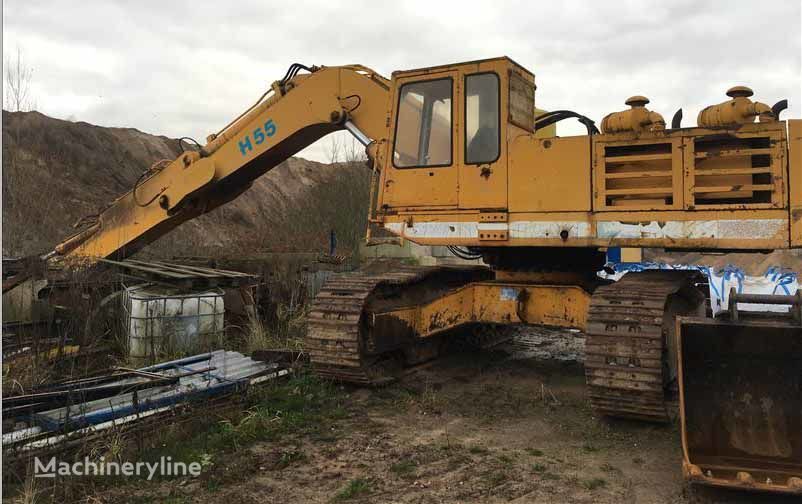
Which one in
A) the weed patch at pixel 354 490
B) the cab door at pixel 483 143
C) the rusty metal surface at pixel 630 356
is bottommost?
the weed patch at pixel 354 490

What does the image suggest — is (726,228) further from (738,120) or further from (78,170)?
(78,170)

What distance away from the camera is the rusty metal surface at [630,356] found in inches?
165

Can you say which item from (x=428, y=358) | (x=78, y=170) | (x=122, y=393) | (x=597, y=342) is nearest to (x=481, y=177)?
(x=597, y=342)

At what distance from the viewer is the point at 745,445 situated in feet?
12.4

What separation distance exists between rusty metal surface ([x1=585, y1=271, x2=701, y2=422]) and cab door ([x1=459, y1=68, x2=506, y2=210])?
1.38m

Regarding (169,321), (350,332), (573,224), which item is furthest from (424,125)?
(169,321)

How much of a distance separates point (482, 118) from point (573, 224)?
125 cm

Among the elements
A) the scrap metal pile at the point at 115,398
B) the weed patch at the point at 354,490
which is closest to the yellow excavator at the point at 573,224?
the scrap metal pile at the point at 115,398

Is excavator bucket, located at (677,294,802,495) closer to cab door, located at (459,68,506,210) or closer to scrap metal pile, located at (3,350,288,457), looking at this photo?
cab door, located at (459,68,506,210)

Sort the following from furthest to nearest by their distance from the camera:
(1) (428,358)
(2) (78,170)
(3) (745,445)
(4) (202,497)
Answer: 1. (2) (78,170)
2. (1) (428,358)
3. (3) (745,445)
4. (4) (202,497)

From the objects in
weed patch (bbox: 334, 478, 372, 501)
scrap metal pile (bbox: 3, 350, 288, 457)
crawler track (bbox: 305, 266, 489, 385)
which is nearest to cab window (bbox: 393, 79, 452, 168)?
crawler track (bbox: 305, 266, 489, 385)

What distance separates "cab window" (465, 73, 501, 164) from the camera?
18.0 feet

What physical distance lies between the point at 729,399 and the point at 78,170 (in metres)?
27.2

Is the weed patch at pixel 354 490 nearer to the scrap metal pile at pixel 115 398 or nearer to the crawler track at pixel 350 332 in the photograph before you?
the scrap metal pile at pixel 115 398
